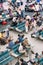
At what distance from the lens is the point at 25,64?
1925 cm

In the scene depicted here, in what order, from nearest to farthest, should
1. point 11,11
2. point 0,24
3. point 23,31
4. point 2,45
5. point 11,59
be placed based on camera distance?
point 11,59, point 2,45, point 23,31, point 0,24, point 11,11

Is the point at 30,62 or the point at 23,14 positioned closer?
the point at 30,62

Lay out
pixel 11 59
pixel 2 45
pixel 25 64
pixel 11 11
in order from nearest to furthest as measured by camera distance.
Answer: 1. pixel 25 64
2. pixel 11 59
3. pixel 2 45
4. pixel 11 11

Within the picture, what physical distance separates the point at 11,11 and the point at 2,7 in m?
2.25

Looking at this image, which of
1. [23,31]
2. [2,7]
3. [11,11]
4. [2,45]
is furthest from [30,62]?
[2,7]

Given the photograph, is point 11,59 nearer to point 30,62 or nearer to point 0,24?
point 30,62

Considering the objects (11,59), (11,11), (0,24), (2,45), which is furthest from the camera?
(11,11)

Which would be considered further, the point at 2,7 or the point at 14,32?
the point at 2,7

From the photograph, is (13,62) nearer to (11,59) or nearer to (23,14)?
(11,59)

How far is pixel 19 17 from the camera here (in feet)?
94.9

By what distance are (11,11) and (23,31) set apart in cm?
536

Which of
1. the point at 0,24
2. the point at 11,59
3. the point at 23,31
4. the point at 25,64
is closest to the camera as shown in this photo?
the point at 25,64

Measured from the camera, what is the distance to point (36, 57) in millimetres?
20438

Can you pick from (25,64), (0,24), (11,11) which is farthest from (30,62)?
(11,11)
